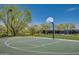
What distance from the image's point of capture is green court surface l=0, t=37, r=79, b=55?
24.7 feet

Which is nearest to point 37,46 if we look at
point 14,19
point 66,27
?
point 66,27

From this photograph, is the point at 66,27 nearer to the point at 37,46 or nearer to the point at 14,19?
the point at 37,46

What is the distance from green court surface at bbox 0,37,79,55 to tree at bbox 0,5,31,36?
31 cm

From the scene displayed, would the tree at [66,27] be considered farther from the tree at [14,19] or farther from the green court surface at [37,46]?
the tree at [14,19]

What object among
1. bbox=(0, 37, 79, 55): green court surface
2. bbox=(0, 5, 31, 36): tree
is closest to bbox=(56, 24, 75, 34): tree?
bbox=(0, 37, 79, 55): green court surface

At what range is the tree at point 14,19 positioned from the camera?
315 inches

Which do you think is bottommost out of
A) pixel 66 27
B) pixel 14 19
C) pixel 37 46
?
pixel 37 46

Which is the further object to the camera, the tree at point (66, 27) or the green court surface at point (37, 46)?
the tree at point (66, 27)

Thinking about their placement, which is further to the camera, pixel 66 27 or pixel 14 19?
pixel 14 19

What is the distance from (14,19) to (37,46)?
3.81 ft

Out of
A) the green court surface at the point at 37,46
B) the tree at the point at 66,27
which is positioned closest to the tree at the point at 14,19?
the green court surface at the point at 37,46

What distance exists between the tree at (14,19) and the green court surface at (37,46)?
31 cm

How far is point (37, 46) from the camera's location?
7.80 m
